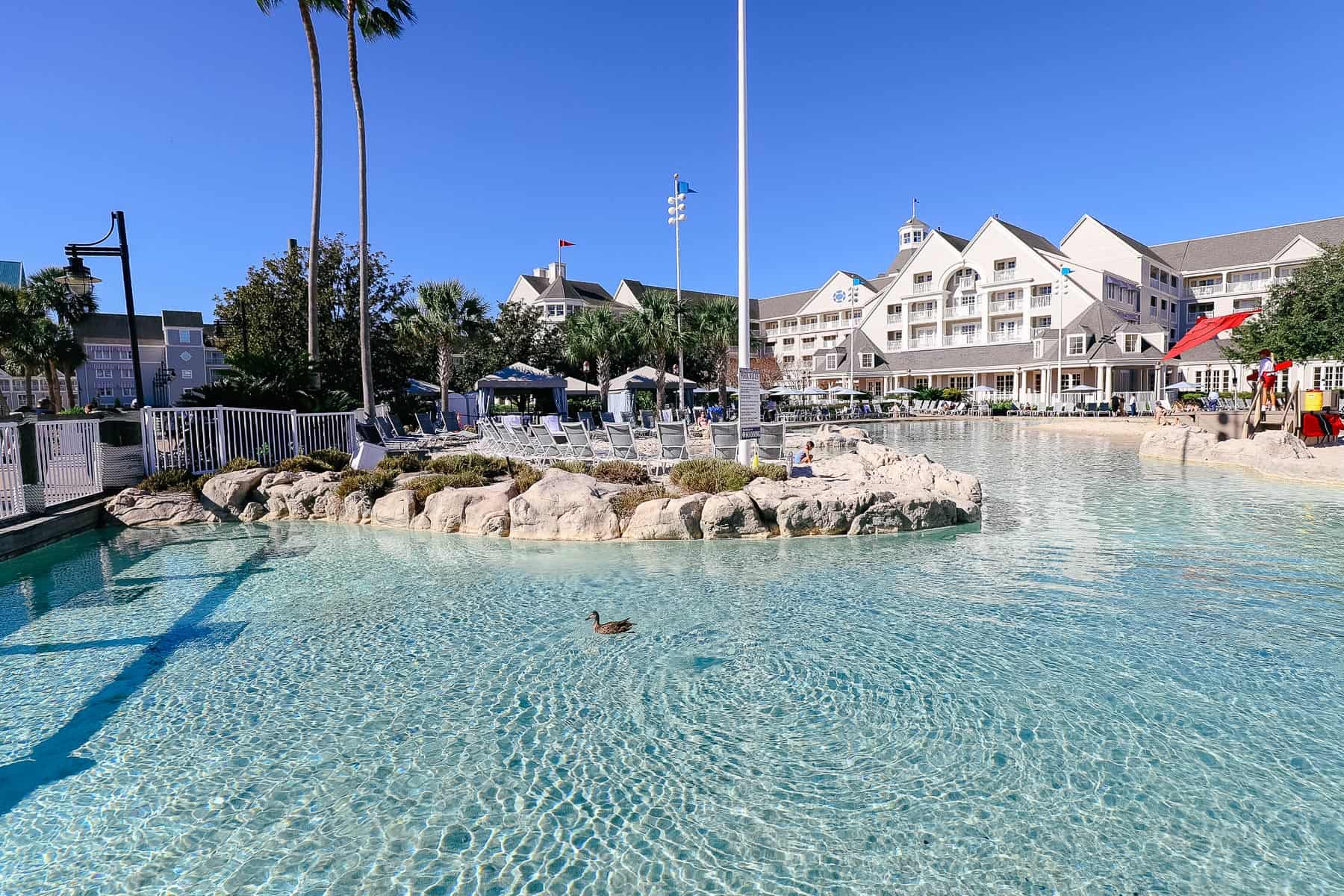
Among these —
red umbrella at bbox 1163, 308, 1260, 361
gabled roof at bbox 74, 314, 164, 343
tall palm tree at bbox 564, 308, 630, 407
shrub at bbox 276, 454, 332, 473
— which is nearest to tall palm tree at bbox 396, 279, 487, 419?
tall palm tree at bbox 564, 308, 630, 407

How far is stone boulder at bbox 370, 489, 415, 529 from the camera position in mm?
10578

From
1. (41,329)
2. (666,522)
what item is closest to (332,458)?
(666,522)

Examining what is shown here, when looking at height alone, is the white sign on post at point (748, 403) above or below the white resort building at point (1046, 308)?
below

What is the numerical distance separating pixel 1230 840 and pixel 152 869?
15.7 ft

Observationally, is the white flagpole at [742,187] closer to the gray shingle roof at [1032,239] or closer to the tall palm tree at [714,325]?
the tall palm tree at [714,325]

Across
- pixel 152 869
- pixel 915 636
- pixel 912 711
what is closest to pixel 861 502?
pixel 915 636

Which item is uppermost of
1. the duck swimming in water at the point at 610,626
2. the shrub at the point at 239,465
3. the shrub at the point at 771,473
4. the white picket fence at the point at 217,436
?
the white picket fence at the point at 217,436

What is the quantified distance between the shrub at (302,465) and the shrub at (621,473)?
16.0ft

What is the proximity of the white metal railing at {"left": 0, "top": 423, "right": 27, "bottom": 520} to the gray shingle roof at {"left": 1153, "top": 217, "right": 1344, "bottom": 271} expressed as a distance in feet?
212

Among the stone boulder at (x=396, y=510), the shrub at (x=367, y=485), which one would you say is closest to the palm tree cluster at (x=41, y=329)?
the shrub at (x=367, y=485)

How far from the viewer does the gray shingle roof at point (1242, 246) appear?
161ft

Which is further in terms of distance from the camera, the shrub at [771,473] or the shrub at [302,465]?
the shrub at [302,465]

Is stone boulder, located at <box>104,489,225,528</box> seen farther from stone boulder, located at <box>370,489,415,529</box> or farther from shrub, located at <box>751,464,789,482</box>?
shrub, located at <box>751,464,789,482</box>

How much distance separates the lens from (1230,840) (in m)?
3.20
